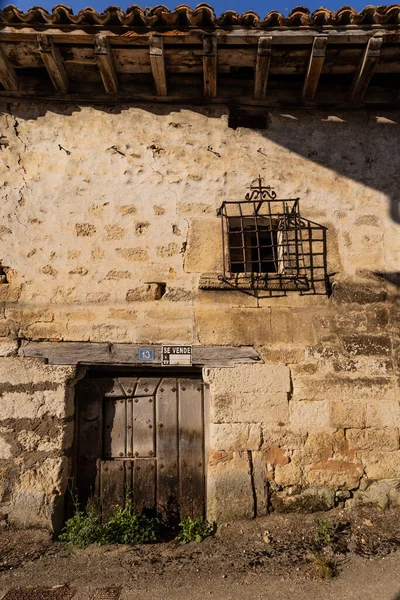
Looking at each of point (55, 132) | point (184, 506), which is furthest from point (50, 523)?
point (55, 132)

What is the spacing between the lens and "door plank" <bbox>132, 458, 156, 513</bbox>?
352 centimetres

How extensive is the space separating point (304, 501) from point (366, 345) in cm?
134

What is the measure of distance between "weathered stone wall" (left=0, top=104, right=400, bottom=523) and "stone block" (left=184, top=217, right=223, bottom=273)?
0.04ft

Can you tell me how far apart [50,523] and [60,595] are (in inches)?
29.0

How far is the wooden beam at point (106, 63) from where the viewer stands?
353 centimetres

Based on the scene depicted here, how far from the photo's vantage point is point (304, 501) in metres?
3.37

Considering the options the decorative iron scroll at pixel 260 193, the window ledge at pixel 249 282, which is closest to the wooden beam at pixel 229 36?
the decorative iron scroll at pixel 260 193

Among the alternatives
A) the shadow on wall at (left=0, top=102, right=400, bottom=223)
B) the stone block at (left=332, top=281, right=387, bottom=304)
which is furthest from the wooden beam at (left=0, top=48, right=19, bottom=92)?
the stone block at (left=332, top=281, right=387, bottom=304)

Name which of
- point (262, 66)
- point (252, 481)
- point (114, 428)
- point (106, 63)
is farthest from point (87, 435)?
point (262, 66)

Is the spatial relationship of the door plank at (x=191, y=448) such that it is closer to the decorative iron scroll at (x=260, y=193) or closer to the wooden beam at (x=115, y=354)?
the wooden beam at (x=115, y=354)

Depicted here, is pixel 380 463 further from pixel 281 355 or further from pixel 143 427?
pixel 143 427

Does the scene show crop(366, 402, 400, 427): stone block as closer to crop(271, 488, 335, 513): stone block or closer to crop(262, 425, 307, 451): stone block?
crop(262, 425, 307, 451): stone block

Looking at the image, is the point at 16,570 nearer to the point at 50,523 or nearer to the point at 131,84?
the point at 50,523

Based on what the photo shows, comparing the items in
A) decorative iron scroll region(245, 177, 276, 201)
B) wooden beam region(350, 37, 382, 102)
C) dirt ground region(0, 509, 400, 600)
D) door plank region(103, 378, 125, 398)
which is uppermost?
wooden beam region(350, 37, 382, 102)
